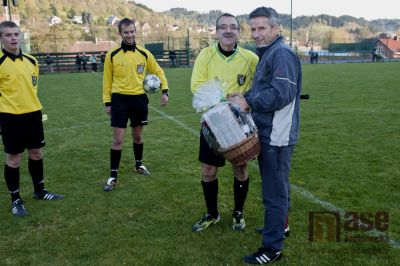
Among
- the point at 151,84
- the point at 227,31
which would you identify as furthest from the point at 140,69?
the point at 227,31

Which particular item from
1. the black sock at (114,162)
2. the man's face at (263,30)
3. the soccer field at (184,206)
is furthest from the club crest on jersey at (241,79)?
the black sock at (114,162)

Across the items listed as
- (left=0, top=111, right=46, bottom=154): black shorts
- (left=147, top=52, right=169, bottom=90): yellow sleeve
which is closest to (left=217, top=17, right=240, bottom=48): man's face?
(left=147, top=52, right=169, bottom=90): yellow sleeve

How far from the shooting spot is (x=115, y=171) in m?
5.91

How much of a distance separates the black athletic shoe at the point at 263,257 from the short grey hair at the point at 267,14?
6.66ft

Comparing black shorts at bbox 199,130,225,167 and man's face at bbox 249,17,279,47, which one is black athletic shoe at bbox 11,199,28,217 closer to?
black shorts at bbox 199,130,225,167

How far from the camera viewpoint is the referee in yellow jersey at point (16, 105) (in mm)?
4719

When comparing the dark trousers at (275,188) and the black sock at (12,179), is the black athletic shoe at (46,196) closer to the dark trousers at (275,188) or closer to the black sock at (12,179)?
the black sock at (12,179)

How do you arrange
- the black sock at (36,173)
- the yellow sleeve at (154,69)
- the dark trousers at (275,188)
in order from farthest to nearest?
1. the yellow sleeve at (154,69)
2. the black sock at (36,173)
3. the dark trousers at (275,188)

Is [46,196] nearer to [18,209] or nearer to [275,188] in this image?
[18,209]

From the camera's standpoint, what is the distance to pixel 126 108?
5.89 m

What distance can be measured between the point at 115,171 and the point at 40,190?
1.07 metres

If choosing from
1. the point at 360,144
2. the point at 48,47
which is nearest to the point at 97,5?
the point at 48,47

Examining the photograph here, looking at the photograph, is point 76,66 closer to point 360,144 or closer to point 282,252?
point 360,144

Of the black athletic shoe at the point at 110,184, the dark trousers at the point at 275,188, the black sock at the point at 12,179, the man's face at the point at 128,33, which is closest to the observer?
the dark trousers at the point at 275,188
